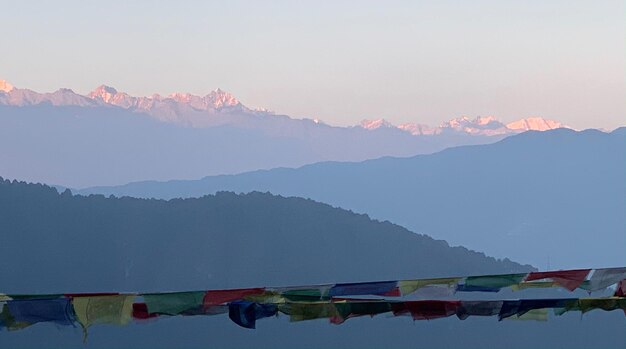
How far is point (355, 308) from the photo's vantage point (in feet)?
40.7

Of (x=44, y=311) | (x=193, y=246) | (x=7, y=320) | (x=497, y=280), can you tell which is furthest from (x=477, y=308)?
(x=193, y=246)

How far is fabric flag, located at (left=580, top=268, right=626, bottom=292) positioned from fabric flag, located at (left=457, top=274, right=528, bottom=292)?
2.97ft

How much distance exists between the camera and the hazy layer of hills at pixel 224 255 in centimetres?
16700

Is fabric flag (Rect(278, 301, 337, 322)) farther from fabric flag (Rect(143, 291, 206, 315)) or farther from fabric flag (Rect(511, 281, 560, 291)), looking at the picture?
fabric flag (Rect(511, 281, 560, 291))

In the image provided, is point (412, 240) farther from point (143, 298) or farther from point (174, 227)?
point (143, 298)

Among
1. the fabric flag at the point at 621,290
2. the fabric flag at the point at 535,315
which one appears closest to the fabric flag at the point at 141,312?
the fabric flag at the point at 535,315

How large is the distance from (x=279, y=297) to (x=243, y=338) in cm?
15341

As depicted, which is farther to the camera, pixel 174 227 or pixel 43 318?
pixel 174 227

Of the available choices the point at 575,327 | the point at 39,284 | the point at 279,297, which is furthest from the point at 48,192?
the point at 279,297

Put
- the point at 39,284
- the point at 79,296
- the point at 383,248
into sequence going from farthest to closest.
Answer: the point at 383,248
the point at 39,284
the point at 79,296

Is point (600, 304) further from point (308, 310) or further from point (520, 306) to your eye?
point (308, 310)

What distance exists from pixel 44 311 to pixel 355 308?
10.8 ft

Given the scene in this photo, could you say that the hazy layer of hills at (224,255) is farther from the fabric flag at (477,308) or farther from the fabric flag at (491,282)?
the fabric flag at (477,308)

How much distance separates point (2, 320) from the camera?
12.2 m
